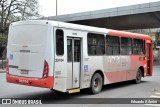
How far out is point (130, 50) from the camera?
648 inches

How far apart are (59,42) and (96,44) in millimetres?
2643

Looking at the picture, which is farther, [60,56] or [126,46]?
[126,46]

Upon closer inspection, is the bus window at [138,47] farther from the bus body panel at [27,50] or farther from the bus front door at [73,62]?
the bus body panel at [27,50]

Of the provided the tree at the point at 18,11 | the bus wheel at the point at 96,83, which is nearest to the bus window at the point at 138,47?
the bus wheel at the point at 96,83

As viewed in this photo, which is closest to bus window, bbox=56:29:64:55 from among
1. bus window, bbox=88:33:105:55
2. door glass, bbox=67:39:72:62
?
door glass, bbox=67:39:72:62

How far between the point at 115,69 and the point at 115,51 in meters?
0.84

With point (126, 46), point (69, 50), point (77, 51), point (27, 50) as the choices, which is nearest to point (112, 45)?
point (126, 46)

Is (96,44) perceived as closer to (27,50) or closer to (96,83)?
(96,83)

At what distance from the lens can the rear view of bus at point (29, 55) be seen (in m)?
10.8

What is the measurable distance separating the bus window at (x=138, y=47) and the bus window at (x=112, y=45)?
207 cm

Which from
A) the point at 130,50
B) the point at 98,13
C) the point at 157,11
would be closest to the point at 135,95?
the point at 130,50

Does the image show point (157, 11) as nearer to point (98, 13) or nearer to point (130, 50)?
point (98, 13)

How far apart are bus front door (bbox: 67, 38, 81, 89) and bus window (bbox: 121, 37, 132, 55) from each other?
382cm

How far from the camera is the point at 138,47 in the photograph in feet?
57.3
